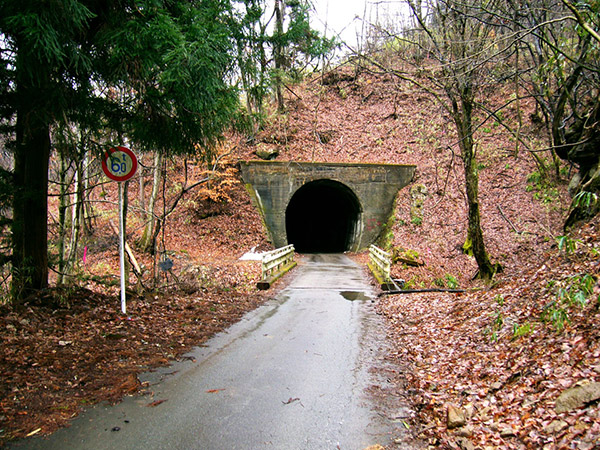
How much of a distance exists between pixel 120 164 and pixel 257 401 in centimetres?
392

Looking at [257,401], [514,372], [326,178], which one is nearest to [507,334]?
[514,372]

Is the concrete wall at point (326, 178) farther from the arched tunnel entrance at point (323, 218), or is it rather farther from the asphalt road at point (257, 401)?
the asphalt road at point (257, 401)

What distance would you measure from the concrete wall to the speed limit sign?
575 inches

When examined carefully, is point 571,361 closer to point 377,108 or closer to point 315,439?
point 315,439

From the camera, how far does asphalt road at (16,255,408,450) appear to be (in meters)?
3.08

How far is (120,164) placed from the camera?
5730 millimetres

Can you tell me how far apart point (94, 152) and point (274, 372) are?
3.90m

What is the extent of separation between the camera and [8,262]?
505 centimetres

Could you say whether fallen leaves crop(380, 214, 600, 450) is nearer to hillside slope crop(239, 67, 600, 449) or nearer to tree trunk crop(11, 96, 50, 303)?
hillside slope crop(239, 67, 600, 449)

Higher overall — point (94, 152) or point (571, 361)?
point (94, 152)

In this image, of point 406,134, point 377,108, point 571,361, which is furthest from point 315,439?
point 377,108

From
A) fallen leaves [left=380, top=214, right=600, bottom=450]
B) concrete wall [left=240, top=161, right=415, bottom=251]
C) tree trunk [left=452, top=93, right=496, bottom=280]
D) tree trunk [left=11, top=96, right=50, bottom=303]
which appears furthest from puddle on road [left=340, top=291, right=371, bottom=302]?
concrete wall [left=240, top=161, right=415, bottom=251]

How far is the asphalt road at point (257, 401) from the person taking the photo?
3.08 m

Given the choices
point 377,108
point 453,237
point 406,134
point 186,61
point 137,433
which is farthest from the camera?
point 377,108
